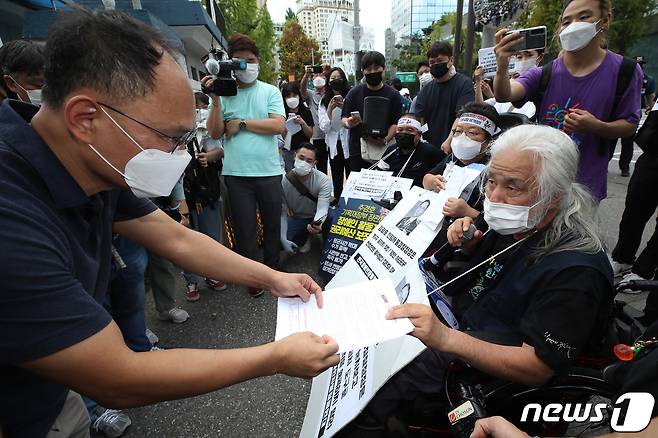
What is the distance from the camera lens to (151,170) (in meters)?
1.12

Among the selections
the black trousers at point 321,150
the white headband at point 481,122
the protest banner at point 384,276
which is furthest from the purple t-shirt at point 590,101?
the black trousers at point 321,150

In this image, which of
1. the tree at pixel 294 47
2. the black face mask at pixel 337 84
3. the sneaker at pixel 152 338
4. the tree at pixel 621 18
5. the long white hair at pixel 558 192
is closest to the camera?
the long white hair at pixel 558 192

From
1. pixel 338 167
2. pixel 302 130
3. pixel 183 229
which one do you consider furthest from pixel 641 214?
pixel 302 130

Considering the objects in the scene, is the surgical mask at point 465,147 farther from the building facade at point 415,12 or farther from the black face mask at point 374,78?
the building facade at point 415,12

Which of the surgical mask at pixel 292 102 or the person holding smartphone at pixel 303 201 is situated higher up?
the surgical mask at pixel 292 102

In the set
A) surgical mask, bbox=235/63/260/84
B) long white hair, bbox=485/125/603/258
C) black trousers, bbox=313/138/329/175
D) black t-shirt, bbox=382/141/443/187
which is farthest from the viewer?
black trousers, bbox=313/138/329/175

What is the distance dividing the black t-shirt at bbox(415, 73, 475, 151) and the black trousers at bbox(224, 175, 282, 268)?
1.71 m

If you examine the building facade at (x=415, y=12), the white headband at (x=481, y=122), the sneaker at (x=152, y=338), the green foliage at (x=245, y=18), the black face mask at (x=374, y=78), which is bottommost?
the sneaker at (x=152, y=338)

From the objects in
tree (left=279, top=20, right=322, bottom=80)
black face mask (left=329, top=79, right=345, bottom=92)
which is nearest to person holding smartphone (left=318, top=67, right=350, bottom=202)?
black face mask (left=329, top=79, right=345, bottom=92)

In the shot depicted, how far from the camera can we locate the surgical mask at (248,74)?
9.33ft

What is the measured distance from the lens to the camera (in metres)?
2.66

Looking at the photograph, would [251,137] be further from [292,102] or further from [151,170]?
[292,102]

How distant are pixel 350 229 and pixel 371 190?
37 cm

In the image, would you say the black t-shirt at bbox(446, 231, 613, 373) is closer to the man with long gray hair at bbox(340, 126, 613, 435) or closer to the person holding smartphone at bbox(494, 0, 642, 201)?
the man with long gray hair at bbox(340, 126, 613, 435)
